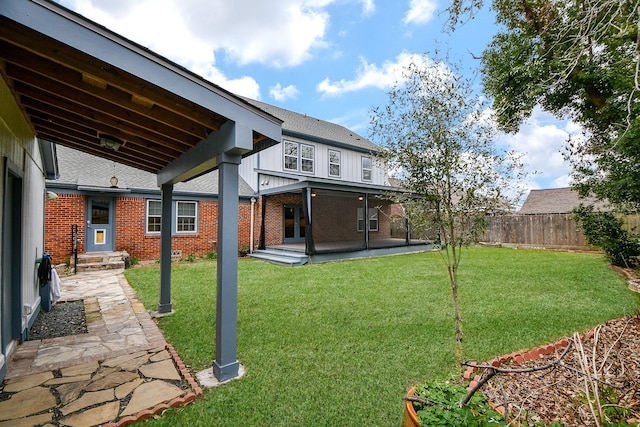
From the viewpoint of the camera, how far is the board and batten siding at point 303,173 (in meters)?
13.4

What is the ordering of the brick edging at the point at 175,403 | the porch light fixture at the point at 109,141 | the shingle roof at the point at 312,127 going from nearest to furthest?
the brick edging at the point at 175,403, the porch light fixture at the point at 109,141, the shingle roof at the point at 312,127

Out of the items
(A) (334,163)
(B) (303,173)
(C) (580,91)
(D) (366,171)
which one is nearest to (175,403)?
(C) (580,91)

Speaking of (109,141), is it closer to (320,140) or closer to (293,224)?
(293,224)

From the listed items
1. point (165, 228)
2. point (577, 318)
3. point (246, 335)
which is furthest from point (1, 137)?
point (577, 318)

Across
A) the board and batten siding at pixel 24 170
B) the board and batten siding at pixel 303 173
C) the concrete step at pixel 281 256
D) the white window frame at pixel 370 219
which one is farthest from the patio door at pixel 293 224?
the board and batten siding at pixel 24 170

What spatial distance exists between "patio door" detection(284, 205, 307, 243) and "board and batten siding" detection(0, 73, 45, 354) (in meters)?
9.29

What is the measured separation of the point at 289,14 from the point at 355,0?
215cm

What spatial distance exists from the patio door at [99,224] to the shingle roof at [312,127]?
7665 mm

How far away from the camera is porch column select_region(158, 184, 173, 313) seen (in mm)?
5164

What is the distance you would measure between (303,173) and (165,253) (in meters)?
10.3

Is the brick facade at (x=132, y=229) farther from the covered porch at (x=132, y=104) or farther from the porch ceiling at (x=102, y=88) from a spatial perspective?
the porch ceiling at (x=102, y=88)

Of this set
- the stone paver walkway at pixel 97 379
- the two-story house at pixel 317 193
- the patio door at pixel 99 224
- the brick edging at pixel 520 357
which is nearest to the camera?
the stone paver walkway at pixel 97 379

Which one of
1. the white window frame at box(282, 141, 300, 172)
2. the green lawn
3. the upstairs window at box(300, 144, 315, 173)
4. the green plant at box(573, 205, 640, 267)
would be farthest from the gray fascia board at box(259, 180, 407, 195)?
the green plant at box(573, 205, 640, 267)

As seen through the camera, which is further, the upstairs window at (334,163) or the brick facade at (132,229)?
the upstairs window at (334,163)
